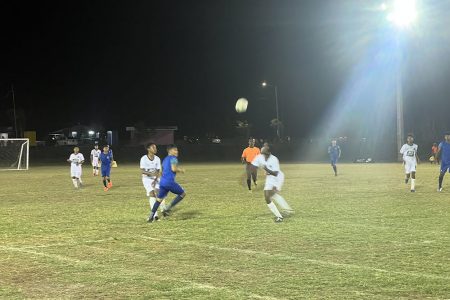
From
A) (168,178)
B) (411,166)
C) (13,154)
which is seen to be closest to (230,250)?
(168,178)

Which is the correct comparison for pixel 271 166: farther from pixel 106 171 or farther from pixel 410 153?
pixel 106 171

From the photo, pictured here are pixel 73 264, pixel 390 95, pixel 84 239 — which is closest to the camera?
pixel 73 264

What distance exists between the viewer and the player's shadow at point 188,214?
1445 centimetres

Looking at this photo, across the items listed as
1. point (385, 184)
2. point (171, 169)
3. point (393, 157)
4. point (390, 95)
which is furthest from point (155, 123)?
point (171, 169)

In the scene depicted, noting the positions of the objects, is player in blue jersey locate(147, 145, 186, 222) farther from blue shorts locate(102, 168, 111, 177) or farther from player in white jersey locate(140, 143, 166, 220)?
blue shorts locate(102, 168, 111, 177)

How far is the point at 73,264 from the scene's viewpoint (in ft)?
29.1

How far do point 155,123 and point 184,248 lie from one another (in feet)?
288

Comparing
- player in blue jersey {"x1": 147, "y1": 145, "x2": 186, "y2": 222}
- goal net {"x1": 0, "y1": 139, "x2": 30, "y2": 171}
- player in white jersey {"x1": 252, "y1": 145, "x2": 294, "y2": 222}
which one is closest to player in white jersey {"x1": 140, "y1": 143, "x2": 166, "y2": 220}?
player in blue jersey {"x1": 147, "y1": 145, "x2": 186, "y2": 222}

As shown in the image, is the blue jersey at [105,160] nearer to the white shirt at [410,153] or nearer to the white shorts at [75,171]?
the white shorts at [75,171]

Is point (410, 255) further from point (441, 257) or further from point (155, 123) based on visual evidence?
point (155, 123)

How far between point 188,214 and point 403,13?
2816 cm

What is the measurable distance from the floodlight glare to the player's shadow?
27.4m

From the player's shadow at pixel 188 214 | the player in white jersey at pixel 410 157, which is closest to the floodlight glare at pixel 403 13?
the player in white jersey at pixel 410 157

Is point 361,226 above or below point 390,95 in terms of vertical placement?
below
